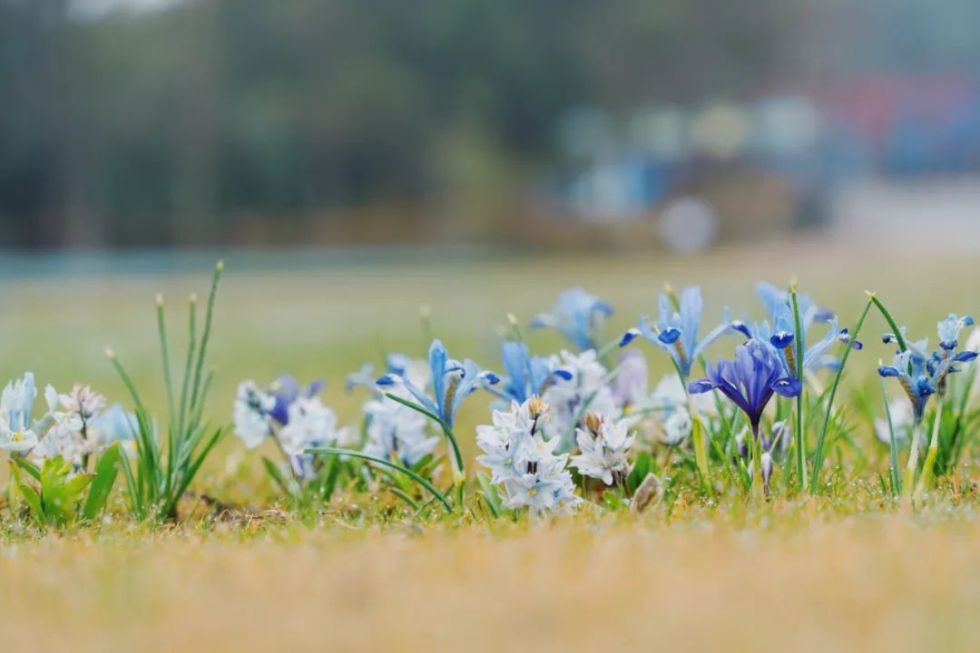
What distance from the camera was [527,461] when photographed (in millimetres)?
2139

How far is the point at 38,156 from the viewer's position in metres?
28.2

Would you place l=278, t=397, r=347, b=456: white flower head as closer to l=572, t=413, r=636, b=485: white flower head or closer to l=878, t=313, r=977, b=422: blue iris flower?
l=572, t=413, r=636, b=485: white flower head

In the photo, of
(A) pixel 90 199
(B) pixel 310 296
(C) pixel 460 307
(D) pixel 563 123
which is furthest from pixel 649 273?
(A) pixel 90 199

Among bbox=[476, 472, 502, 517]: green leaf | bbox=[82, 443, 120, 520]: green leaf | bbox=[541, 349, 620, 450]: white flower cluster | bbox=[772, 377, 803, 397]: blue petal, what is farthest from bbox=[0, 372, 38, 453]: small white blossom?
bbox=[772, 377, 803, 397]: blue petal

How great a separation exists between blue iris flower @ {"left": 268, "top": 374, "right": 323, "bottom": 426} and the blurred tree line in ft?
85.2

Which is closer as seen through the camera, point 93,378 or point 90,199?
point 93,378

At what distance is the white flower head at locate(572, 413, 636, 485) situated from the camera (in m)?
2.20

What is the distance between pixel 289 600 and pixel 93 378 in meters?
5.16

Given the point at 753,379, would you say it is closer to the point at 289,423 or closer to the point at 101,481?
→ the point at 289,423

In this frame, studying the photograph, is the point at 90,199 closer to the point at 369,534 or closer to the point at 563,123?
the point at 563,123

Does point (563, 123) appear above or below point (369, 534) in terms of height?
above

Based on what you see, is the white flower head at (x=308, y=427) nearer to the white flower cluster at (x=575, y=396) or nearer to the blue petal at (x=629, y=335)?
the white flower cluster at (x=575, y=396)

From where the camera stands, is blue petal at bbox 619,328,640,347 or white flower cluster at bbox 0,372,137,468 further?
white flower cluster at bbox 0,372,137,468

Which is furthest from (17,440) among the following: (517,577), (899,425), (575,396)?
(899,425)
